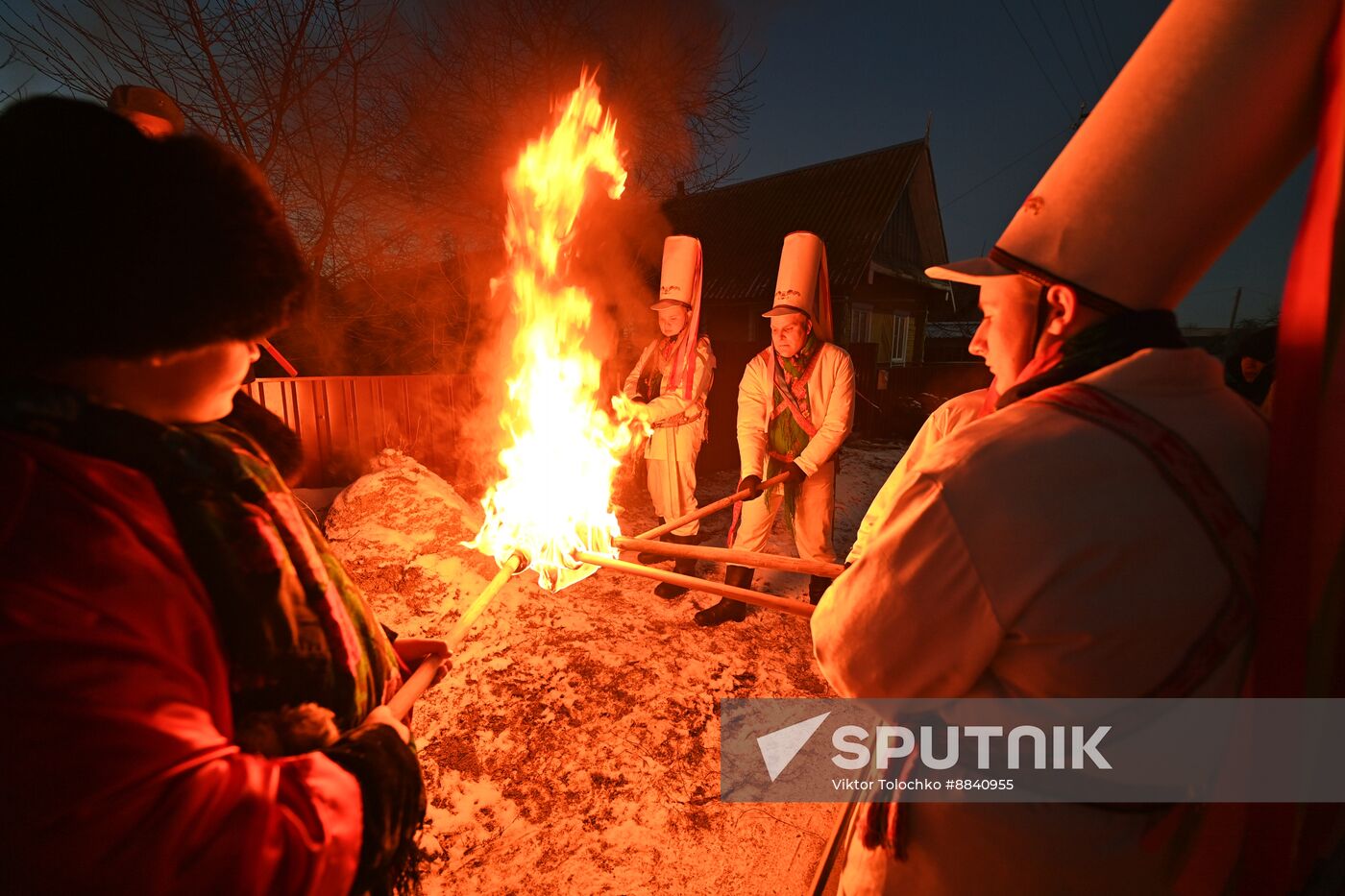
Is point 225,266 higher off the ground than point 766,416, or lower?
higher

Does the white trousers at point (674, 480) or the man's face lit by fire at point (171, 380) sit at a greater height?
the man's face lit by fire at point (171, 380)

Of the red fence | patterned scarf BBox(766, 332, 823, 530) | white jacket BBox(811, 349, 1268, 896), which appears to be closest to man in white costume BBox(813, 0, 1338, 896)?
white jacket BBox(811, 349, 1268, 896)

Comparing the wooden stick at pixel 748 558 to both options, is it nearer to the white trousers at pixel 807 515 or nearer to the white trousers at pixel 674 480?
the white trousers at pixel 807 515

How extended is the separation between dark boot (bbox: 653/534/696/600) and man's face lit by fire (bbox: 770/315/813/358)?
220cm

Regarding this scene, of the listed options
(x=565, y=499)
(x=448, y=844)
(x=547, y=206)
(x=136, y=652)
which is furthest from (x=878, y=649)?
(x=547, y=206)

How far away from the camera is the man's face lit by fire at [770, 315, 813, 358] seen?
546 centimetres

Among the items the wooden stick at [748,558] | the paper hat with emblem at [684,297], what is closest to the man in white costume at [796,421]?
the paper hat with emblem at [684,297]

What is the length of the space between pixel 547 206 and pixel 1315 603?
7.12m

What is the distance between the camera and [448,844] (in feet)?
9.50

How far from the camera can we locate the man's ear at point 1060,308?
5.12 ft

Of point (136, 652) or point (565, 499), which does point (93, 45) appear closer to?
point (565, 499)

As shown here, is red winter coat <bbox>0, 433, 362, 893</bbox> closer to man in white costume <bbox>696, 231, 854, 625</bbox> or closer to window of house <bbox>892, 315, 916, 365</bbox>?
man in white costume <bbox>696, 231, 854, 625</bbox>

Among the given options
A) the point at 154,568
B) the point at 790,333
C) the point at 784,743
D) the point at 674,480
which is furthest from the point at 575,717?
the point at 790,333

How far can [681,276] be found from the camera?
21.5 feet
